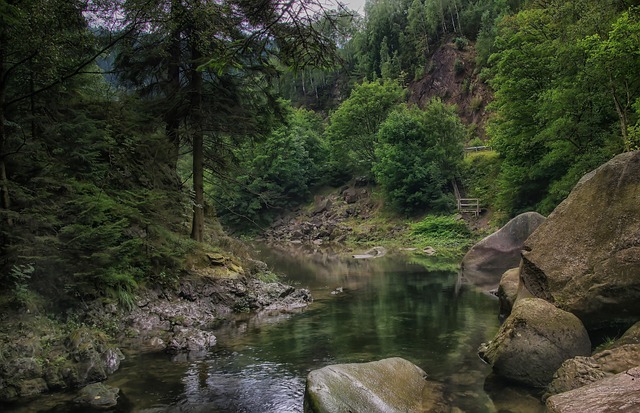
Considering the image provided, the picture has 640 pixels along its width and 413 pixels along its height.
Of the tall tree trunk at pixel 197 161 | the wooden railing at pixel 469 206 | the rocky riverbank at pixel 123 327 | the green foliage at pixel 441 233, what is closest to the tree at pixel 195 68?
the tall tree trunk at pixel 197 161

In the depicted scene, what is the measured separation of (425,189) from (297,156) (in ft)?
59.2

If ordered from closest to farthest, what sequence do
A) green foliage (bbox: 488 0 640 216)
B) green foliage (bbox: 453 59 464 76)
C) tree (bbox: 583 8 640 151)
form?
tree (bbox: 583 8 640 151), green foliage (bbox: 488 0 640 216), green foliage (bbox: 453 59 464 76)

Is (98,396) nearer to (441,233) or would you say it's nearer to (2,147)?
(2,147)

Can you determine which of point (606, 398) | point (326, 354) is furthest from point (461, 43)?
point (606, 398)

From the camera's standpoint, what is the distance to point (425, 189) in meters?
38.9

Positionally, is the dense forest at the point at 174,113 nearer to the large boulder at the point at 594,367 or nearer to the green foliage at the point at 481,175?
the green foliage at the point at 481,175

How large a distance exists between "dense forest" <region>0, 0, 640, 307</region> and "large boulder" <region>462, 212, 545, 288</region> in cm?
303

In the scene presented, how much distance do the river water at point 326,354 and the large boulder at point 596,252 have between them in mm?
2096

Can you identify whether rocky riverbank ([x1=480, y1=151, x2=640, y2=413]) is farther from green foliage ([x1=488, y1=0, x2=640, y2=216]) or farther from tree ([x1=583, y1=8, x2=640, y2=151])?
green foliage ([x1=488, y1=0, x2=640, y2=216])

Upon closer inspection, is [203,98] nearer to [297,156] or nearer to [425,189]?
[425,189]

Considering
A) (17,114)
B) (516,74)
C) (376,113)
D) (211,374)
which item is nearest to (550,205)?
(516,74)

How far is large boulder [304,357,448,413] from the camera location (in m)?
6.22

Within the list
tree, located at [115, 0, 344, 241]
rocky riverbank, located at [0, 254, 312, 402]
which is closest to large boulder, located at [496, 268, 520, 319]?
rocky riverbank, located at [0, 254, 312, 402]

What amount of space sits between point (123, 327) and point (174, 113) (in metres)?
7.70
